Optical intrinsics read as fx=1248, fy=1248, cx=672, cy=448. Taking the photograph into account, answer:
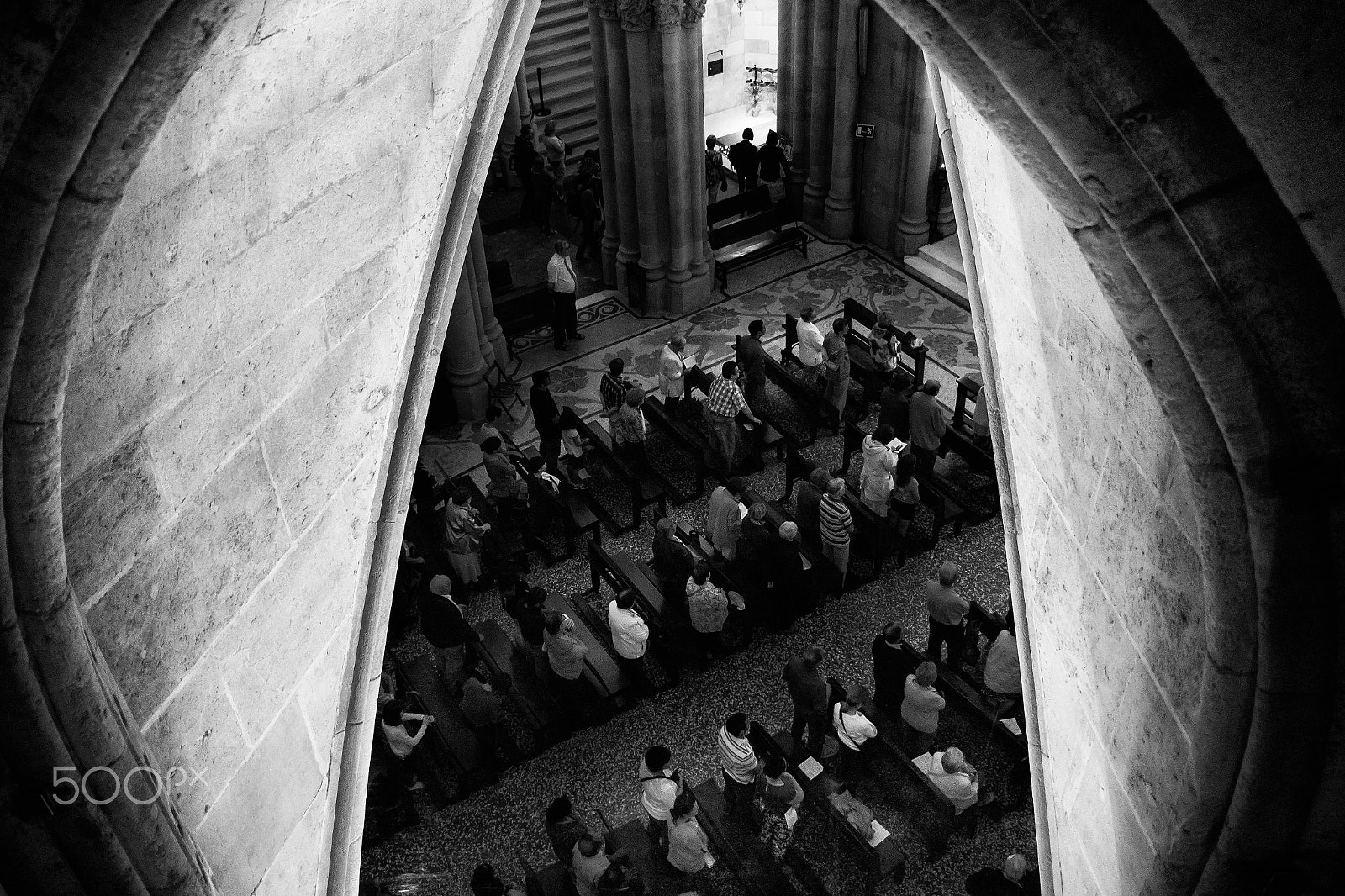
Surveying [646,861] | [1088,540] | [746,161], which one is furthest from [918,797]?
[746,161]

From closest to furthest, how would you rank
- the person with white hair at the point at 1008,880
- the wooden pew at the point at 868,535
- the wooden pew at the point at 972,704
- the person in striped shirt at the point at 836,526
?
the person with white hair at the point at 1008,880, the wooden pew at the point at 972,704, the person in striped shirt at the point at 836,526, the wooden pew at the point at 868,535

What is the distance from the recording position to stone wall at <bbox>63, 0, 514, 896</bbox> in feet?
7.07

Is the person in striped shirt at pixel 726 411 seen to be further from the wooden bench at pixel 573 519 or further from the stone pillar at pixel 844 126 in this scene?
the stone pillar at pixel 844 126

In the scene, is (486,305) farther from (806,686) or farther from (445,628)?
(806,686)

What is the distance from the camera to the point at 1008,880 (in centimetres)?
732

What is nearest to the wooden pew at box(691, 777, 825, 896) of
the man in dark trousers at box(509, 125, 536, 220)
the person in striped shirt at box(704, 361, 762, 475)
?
the person in striped shirt at box(704, 361, 762, 475)

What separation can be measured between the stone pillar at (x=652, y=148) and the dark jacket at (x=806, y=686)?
655 cm

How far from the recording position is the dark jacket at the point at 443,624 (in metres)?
9.38

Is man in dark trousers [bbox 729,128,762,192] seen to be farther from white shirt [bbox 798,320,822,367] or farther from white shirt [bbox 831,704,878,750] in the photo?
white shirt [bbox 831,704,878,750]

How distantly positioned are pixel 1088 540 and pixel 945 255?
1263 cm

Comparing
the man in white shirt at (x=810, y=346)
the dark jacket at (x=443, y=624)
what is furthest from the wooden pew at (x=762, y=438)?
the dark jacket at (x=443, y=624)

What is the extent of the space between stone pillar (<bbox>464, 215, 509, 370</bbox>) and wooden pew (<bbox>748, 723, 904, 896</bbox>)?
19.2 ft

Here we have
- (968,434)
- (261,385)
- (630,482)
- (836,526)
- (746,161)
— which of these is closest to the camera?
(261,385)

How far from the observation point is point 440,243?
10.9 ft
